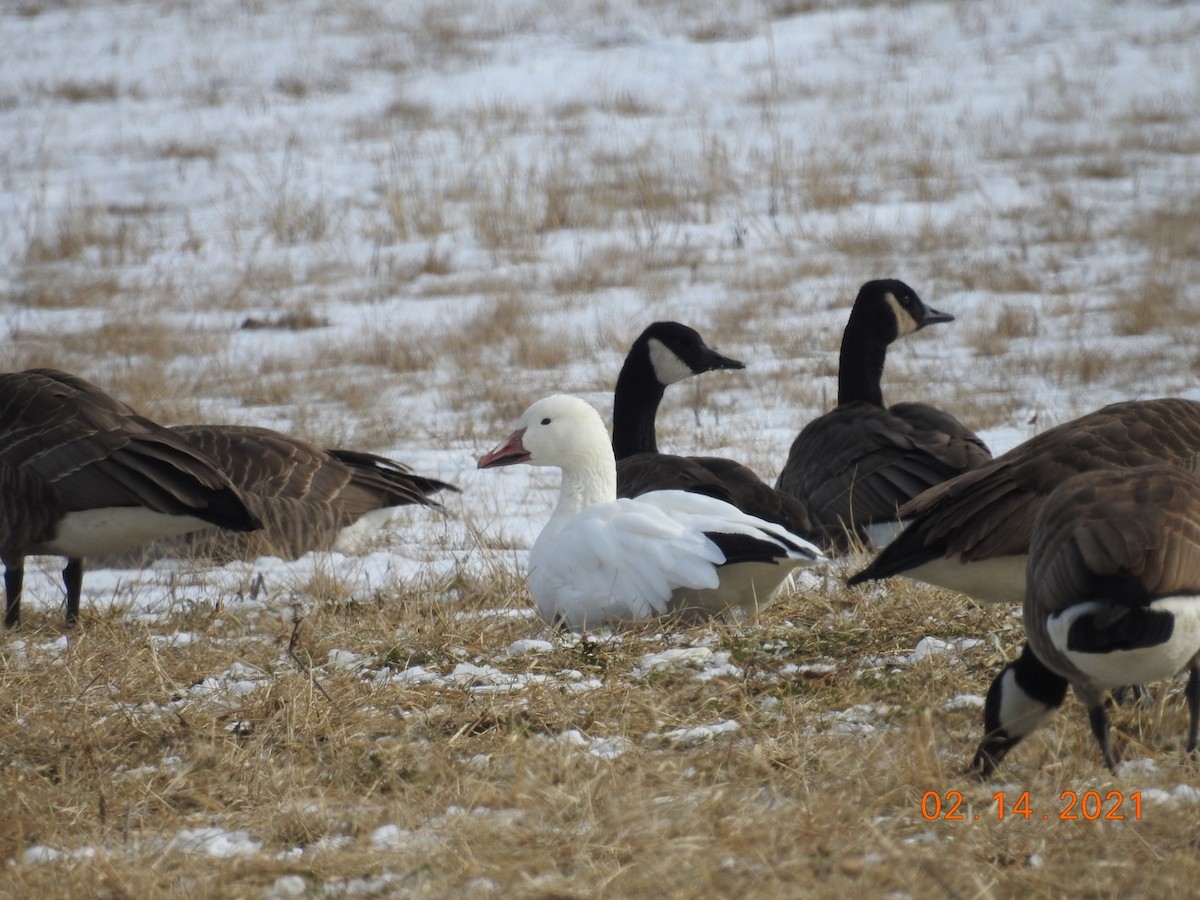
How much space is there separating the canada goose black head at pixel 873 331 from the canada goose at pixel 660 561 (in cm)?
335

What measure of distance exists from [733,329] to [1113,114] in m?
8.18

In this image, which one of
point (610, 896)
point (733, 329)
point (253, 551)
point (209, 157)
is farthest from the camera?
Answer: point (209, 157)

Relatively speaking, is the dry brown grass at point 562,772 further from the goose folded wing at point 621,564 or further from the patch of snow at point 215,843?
the goose folded wing at point 621,564

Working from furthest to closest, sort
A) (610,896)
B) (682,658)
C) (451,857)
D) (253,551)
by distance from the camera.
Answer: (253,551)
(682,658)
(451,857)
(610,896)

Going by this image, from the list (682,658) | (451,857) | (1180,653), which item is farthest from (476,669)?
(1180,653)

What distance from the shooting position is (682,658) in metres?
4.55

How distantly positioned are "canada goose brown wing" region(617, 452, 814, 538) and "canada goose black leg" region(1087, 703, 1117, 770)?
2.94 meters

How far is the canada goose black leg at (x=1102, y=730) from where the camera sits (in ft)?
11.2

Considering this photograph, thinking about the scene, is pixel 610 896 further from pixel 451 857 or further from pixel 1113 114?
pixel 1113 114

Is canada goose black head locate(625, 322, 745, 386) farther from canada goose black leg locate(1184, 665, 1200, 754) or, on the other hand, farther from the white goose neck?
canada goose black leg locate(1184, 665, 1200, 754)

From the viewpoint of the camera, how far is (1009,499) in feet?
15.2

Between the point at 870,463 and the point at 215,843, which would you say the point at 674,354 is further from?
the point at 215,843

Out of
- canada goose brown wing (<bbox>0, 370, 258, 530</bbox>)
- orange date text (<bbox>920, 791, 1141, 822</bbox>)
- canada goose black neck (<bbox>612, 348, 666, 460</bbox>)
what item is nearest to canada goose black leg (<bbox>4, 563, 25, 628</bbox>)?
canada goose brown wing (<bbox>0, 370, 258, 530</bbox>)

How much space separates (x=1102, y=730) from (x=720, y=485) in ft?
10.5
